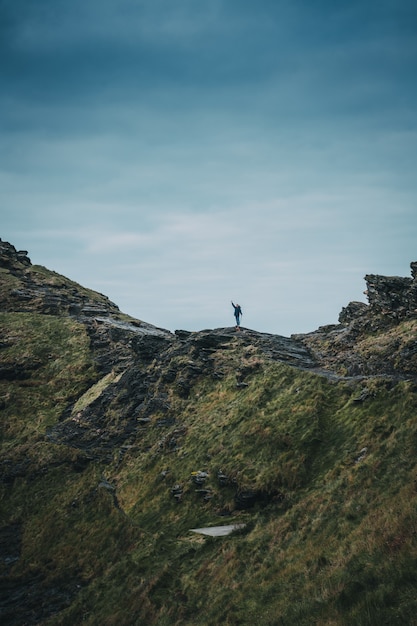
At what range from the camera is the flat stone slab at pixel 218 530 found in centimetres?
2573

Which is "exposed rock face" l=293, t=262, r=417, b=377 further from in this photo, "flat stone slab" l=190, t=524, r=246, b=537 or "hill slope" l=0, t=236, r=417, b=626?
"flat stone slab" l=190, t=524, r=246, b=537

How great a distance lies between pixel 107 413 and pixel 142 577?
87.7 feet

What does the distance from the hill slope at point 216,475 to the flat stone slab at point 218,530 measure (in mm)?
489

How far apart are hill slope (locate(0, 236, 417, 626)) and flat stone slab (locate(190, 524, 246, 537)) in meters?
0.49

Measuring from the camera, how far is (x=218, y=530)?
87.0 ft

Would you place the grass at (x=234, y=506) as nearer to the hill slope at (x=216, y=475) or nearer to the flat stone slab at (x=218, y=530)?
the hill slope at (x=216, y=475)

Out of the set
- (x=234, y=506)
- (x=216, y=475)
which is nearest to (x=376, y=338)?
(x=216, y=475)

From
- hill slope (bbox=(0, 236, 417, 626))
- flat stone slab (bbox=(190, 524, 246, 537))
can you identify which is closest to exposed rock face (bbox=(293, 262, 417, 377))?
hill slope (bbox=(0, 236, 417, 626))

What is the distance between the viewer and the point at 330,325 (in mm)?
58625

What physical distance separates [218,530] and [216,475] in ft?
21.0

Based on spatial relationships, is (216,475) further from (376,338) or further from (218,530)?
(376,338)

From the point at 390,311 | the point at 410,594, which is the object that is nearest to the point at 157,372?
the point at 390,311

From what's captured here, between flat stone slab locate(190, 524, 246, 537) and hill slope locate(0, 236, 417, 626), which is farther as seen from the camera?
flat stone slab locate(190, 524, 246, 537)

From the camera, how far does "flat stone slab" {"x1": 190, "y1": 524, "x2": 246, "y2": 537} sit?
84.4ft
